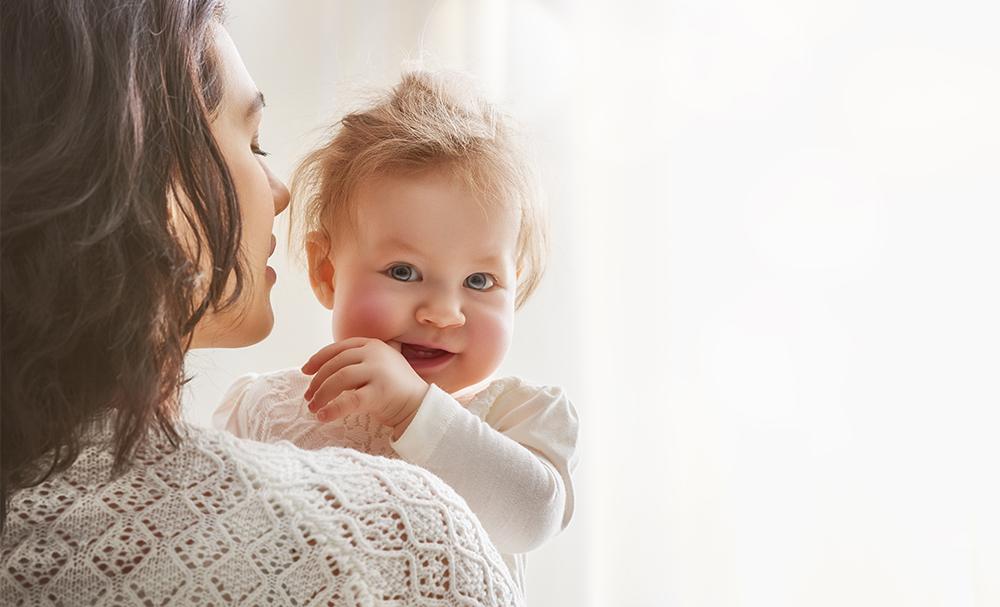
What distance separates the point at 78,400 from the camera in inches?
28.6

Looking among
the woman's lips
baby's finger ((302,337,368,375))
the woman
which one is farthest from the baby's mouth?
the woman

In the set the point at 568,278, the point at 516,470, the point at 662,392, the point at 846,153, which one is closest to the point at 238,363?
the point at 568,278

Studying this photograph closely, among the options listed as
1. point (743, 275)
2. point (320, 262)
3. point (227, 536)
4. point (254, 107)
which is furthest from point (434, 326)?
point (743, 275)

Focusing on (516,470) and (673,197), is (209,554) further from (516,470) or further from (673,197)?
(673,197)

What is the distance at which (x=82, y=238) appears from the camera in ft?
2.27

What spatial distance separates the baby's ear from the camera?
1.46 metres

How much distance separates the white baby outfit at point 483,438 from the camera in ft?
3.89

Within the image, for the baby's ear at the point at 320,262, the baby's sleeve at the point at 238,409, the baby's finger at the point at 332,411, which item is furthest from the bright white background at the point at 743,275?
the baby's finger at the point at 332,411

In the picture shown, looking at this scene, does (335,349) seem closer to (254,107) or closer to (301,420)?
(301,420)

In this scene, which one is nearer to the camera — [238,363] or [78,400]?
[78,400]

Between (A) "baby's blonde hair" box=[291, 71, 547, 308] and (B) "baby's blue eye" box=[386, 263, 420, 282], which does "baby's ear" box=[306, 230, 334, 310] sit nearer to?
A: (A) "baby's blonde hair" box=[291, 71, 547, 308]

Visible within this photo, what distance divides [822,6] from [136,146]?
64.4 inches

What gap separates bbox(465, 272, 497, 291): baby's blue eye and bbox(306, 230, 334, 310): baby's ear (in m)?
0.24

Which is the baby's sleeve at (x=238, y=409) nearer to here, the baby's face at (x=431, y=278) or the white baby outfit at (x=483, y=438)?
the white baby outfit at (x=483, y=438)
